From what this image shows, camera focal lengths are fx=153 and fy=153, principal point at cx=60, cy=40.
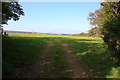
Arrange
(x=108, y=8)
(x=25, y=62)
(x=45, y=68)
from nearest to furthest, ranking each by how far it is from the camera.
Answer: (x=45, y=68)
(x=25, y=62)
(x=108, y=8)

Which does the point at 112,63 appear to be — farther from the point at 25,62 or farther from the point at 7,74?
the point at 7,74

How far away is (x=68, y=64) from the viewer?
42.5 ft

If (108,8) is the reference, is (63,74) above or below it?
below

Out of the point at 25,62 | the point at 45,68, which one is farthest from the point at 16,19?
the point at 45,68

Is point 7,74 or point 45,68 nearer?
A: point 7,74

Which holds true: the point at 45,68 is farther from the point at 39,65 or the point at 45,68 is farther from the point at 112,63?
the point at 112,63

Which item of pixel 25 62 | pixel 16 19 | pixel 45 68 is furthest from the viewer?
pixel 16 19

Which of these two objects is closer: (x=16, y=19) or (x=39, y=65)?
(x=39, y=65)

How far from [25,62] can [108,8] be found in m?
8.60

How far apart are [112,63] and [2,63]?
8384 millimetres

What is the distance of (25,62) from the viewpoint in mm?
12602

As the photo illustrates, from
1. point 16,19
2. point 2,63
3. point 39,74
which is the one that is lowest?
point 39,74

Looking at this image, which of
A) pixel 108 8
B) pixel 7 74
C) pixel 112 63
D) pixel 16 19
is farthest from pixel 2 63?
pixel 16 19

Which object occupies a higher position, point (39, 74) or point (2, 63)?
point (2, 63)
